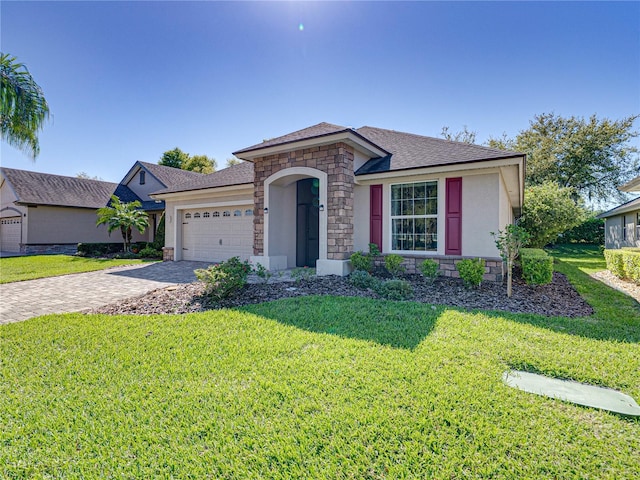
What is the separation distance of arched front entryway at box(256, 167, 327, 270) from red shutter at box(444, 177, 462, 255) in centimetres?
348

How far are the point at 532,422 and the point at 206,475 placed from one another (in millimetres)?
2508

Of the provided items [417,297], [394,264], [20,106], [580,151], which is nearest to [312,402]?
[417,297]

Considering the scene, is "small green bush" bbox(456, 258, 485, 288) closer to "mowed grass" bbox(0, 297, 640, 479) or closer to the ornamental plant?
the ornamental plant

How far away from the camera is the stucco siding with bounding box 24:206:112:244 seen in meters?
20.4

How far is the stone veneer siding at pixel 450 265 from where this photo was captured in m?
7.86

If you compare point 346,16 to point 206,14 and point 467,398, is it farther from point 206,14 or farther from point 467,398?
point 467,398

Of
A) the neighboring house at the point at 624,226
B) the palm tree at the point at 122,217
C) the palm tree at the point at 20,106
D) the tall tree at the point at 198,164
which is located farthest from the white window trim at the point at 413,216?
the tall tree at the point at 198,164

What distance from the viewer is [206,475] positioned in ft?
6.77

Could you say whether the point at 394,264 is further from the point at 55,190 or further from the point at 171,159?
the point at 171,159

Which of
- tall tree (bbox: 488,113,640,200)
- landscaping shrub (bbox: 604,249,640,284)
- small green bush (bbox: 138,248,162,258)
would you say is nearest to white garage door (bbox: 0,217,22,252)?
small green bush (bbox: 138,248,162,258)

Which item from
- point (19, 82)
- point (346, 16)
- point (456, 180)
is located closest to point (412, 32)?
point (346, 16)

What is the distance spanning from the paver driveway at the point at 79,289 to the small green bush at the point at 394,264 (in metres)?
5.69

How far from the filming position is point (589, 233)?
26844 millimetres

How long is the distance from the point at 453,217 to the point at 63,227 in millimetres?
25181
